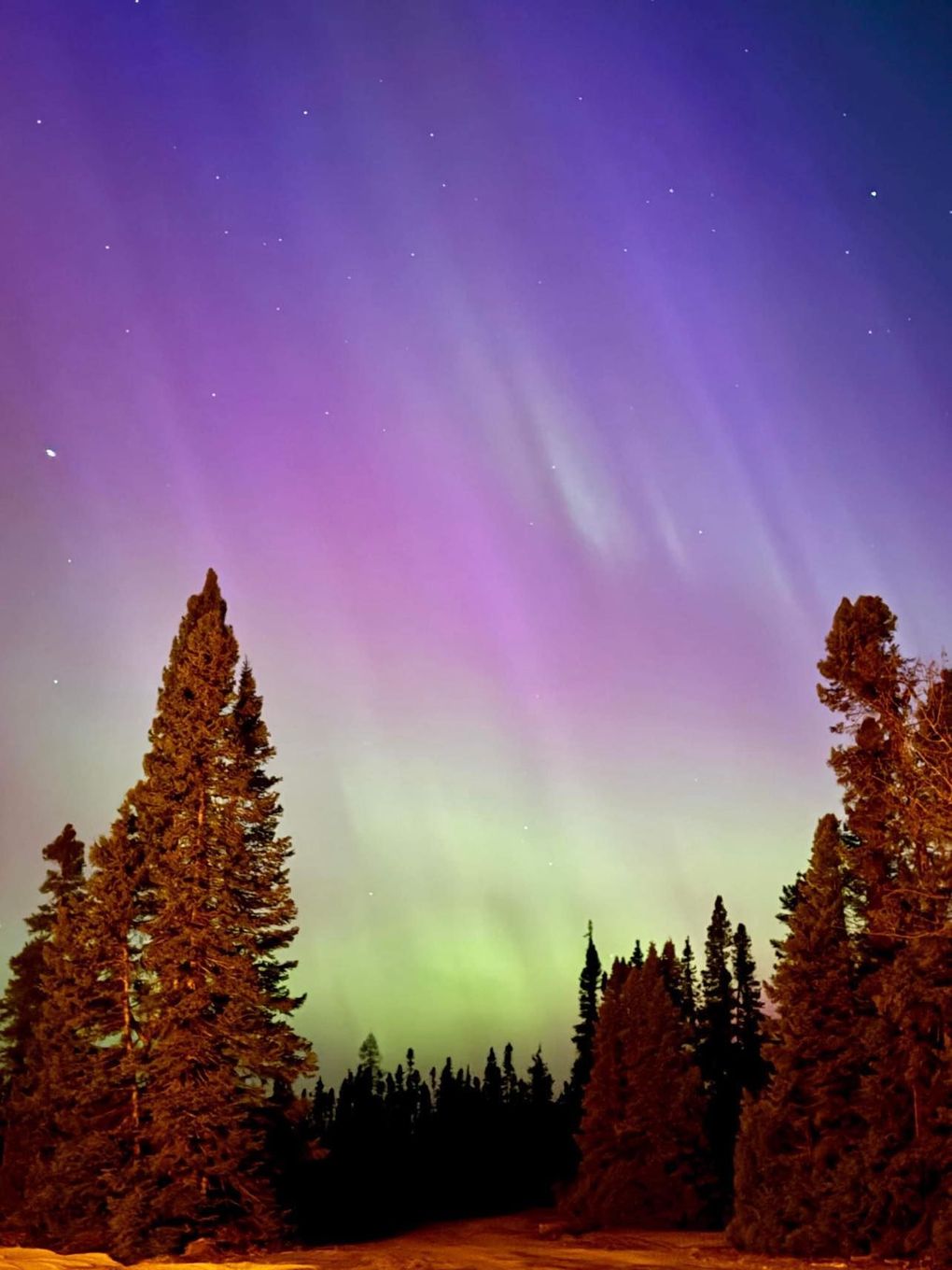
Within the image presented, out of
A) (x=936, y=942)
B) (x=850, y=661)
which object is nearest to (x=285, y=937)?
(x=936, y=942)

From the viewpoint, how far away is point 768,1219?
32.3m

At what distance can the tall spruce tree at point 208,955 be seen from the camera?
23.4 meters

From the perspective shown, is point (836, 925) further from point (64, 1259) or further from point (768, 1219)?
point (64, 1259)

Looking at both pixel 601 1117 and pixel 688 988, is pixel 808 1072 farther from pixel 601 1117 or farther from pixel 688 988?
pixel 688 988

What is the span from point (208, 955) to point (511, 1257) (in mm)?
11411

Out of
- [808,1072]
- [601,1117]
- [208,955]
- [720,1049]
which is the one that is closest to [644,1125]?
[601,1117]

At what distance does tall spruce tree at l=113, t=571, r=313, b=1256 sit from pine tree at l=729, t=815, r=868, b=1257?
17.1 m

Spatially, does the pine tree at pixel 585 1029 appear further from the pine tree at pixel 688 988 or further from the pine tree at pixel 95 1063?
the pine tree at pixel 95 1063

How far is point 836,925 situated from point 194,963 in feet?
73.9

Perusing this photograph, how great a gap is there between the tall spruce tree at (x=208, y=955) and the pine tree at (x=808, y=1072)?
1711cm

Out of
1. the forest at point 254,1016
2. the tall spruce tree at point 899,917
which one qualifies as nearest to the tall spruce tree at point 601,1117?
the forest at point 254,1016

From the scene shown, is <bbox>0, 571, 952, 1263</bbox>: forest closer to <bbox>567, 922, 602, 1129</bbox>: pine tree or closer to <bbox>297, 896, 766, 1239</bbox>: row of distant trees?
<bbox>297, 896, 766, 1239</bbox>: row of distant trees

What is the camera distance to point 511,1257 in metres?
27.0

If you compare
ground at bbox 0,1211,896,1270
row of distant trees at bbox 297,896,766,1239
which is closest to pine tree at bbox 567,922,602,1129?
row of distant trees at bbox 297,896,766,1239
